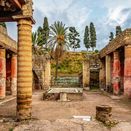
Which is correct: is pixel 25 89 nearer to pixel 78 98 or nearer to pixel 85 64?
pixel 78 98

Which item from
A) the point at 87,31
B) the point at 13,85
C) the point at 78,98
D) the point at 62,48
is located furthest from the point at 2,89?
the point at 87,31

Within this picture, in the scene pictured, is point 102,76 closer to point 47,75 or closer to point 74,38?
point 47,75

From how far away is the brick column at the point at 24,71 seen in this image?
10320mm

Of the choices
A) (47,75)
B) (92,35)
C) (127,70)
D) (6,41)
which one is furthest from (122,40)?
(92,35)

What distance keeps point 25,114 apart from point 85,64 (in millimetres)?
19614

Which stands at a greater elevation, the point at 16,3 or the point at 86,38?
the point at 86,38

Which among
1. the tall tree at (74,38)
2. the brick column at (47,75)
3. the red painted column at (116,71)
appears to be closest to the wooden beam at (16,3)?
the red painted column at (116,71)

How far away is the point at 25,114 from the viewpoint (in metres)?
10.3

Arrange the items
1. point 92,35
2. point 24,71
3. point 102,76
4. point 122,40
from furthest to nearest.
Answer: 1. point 92,35
2. point 102,76
3. point 122,40
4. point 24,71

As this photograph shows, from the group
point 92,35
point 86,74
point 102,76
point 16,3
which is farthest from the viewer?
point 92,35

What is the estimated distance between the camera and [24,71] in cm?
1048

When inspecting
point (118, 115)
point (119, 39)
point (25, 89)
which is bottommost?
point (118, 115)

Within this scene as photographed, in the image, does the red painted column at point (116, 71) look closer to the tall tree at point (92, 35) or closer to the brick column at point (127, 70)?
the brick column at point (127, 70)

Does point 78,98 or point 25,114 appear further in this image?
point 78,98
